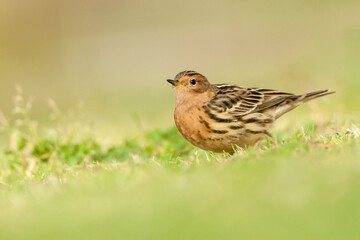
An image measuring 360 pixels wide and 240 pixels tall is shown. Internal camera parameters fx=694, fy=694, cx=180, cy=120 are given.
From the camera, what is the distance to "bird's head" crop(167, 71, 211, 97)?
10.1 metres

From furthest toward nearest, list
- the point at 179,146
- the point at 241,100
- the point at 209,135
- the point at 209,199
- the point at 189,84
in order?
1. the point at 179,146
2. the point at 189,84
3. the point at 241,100
4. the point at 209,135
5. the point at 209,199

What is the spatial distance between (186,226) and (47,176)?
438cm

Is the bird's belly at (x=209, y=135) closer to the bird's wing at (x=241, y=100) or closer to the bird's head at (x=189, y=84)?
the bird's wing at (x=241, y=100)

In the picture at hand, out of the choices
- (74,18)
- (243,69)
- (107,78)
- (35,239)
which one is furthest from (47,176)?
(74,18)

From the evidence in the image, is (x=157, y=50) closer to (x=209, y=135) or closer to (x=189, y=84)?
(x=189, y=84)

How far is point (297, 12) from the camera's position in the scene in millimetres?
35406

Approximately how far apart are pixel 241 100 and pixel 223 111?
0.50 meters

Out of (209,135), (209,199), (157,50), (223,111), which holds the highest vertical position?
→ (209,199)

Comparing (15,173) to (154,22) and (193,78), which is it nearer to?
(193,78)

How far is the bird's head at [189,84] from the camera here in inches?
399

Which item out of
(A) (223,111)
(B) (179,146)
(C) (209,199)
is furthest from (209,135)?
(C) (209,199)

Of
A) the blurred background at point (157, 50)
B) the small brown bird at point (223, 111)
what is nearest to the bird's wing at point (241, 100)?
the small brown bird at point (223, 111)

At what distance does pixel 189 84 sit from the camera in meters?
10.3

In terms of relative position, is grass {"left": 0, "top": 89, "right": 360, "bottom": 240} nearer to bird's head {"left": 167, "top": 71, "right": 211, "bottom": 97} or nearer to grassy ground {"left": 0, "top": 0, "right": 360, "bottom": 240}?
grassy ground {"left": 0, "top": 0, "right": 360, "bottom": 240}
